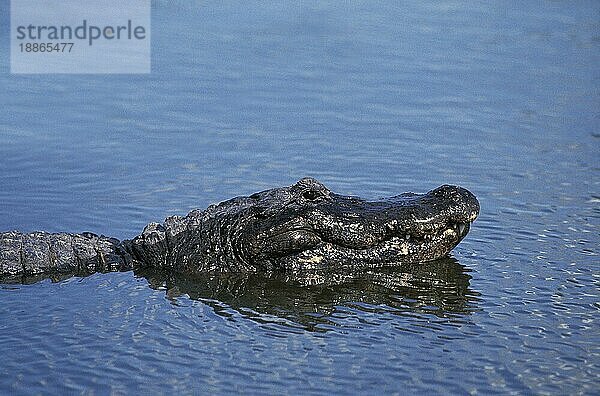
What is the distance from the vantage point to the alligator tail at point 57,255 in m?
7.40

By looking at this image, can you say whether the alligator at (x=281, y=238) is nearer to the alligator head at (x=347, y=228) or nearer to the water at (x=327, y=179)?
the alligator head at (x=347, y=228)

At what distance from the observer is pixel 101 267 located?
755cm

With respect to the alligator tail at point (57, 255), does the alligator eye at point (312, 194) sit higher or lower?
higher

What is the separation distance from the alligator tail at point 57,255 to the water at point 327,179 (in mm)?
185

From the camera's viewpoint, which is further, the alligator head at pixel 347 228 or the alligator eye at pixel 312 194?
the alligator eye at pixel 312 194

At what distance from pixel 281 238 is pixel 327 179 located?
8.02 feet

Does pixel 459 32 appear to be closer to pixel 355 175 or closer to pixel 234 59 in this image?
pixel 234 59

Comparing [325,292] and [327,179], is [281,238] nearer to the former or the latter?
[325,292]

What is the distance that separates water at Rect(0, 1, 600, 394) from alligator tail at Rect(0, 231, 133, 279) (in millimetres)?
185

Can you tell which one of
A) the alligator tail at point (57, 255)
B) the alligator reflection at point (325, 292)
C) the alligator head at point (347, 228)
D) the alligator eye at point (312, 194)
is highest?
the alligator eye at point (312, 194)

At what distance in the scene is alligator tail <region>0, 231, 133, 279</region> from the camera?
24.3 ft

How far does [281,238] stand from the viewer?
7.29 metres

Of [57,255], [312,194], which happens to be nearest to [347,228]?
[312,194]

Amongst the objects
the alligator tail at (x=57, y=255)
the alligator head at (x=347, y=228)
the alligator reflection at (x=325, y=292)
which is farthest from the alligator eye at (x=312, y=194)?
the alligator tail at (x=57, y=255)
